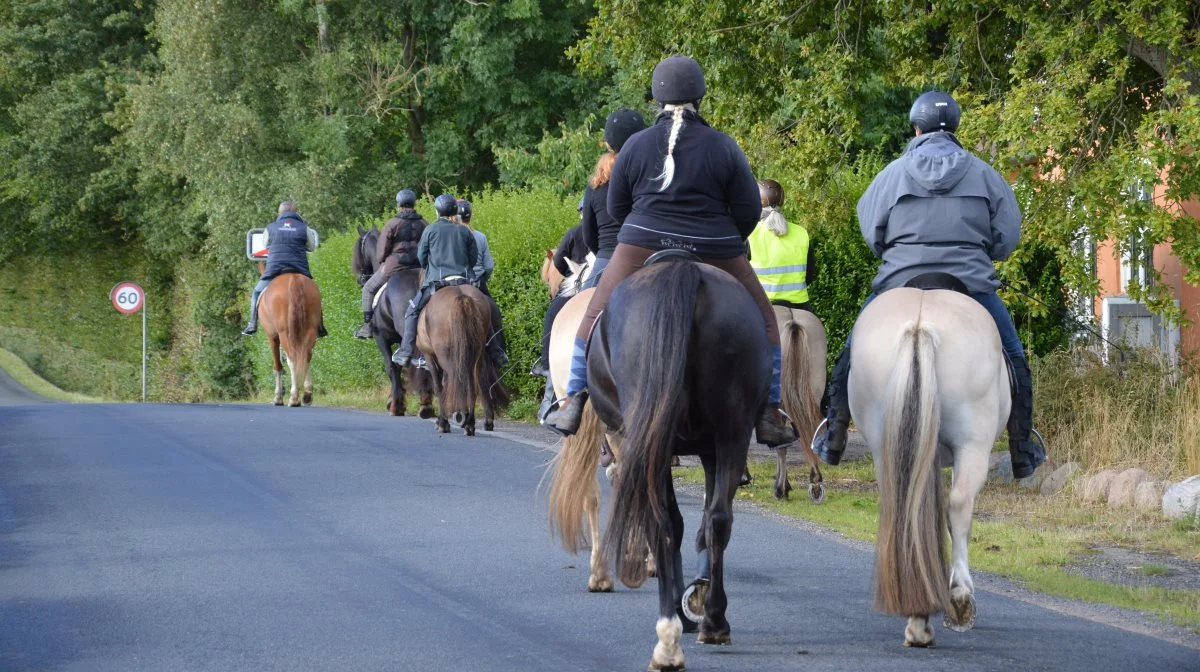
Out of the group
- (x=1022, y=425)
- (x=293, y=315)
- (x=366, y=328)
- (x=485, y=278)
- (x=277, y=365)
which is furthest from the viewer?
(x=277, y=365)

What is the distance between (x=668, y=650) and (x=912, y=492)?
141 centimetres

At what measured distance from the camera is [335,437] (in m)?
17.1

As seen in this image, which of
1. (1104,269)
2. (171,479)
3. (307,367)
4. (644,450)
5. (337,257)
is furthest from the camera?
(337,257)

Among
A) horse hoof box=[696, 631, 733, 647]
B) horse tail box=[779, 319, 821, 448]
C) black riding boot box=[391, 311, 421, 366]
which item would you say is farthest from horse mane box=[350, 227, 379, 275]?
horse hoof box=[696, 631, 733, 647]

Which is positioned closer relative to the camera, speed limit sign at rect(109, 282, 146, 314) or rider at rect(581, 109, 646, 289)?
rider at rect(581, 109, 646, 289)

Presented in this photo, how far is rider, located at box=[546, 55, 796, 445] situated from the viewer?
7.34 metres

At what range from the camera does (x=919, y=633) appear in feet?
23.5

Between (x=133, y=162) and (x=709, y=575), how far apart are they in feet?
146

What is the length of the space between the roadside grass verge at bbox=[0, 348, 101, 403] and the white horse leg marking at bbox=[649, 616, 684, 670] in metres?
45.7

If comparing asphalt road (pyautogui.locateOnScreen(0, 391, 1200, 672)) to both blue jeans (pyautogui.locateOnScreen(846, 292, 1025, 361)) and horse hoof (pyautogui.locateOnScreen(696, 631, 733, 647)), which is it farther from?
blue jeans (pyautogui.locateOnScreen(846, 292, 1025, 361))

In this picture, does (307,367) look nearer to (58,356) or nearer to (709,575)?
(709,575)

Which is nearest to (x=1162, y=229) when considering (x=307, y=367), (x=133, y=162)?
(x=307, y=367)

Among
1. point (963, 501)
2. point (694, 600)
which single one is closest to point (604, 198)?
point (963, 501)

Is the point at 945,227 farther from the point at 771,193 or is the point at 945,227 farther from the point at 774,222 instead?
the point at 774,222
